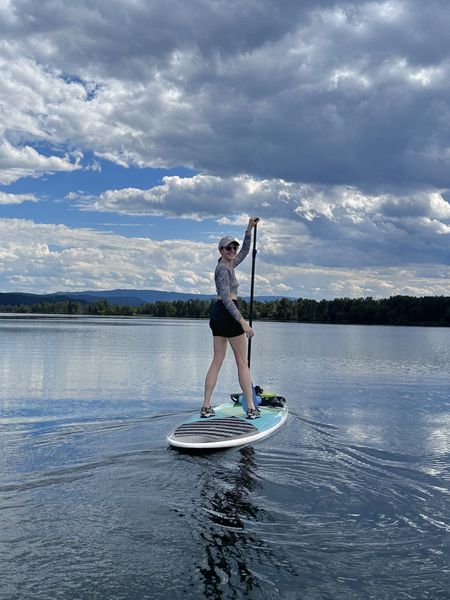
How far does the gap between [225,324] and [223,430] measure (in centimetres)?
199

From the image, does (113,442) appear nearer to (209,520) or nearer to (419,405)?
(209,520)

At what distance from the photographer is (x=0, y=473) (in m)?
7.53

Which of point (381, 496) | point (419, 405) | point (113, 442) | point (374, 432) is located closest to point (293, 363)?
point (419, 405)

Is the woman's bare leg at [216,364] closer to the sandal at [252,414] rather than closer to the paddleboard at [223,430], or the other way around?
the paddleboard at [223,430]

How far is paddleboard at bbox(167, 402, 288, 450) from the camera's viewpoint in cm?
898

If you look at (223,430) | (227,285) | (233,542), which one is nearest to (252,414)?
(223,430)

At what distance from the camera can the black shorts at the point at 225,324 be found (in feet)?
34.1

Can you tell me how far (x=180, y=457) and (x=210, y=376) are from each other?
2.21 m

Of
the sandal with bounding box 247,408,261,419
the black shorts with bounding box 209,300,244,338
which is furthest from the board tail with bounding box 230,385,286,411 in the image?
the black shorts with bounding box 209,300,244,338

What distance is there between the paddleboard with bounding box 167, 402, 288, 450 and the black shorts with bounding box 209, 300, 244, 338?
1.63m

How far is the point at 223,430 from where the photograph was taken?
31.4 feet

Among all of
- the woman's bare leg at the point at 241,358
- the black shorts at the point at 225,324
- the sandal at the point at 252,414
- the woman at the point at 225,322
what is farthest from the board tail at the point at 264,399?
the black shorts at the point at 225,324

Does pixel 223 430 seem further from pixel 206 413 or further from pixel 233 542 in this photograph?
pixel 233 542

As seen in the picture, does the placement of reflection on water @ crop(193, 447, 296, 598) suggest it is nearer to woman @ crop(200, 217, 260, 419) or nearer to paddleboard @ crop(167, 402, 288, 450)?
paddleboard @ crop(167, 402, 288, 450)
